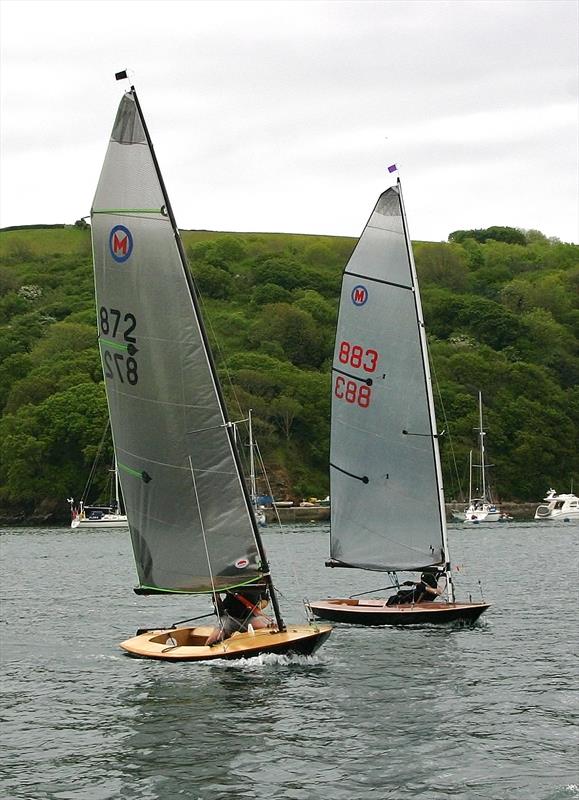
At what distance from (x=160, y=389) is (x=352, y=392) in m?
11.7

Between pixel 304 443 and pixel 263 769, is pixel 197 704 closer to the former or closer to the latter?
pixel 263 769

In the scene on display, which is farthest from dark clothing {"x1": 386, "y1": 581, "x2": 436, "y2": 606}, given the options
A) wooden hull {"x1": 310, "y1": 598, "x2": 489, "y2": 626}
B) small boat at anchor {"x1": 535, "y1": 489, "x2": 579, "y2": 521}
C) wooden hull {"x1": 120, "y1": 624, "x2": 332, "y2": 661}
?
small boat at anchor {"x1": 535, "y1": 489, "x2": 579, "y2": 521}

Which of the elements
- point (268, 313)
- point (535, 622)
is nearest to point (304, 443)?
point (268, 313)

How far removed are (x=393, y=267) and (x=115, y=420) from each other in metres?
12.0

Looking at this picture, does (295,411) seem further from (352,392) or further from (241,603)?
(241,603)

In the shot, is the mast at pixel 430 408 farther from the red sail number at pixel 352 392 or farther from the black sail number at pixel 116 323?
the black sail number at pixel 116 323

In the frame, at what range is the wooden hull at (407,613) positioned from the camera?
36188 mm

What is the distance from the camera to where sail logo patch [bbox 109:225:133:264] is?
1139 inches

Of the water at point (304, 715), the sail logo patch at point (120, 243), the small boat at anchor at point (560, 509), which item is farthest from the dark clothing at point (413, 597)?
the small boat at anchor at point (560, 509)

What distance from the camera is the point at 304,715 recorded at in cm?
2538

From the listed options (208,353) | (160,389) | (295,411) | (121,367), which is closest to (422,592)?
(160,389)

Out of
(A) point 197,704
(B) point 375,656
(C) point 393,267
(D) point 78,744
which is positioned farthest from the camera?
(C) point 393,267

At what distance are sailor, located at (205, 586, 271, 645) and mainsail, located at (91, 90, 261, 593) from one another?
54 centimetres

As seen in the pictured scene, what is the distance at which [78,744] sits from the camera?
23.8 m
